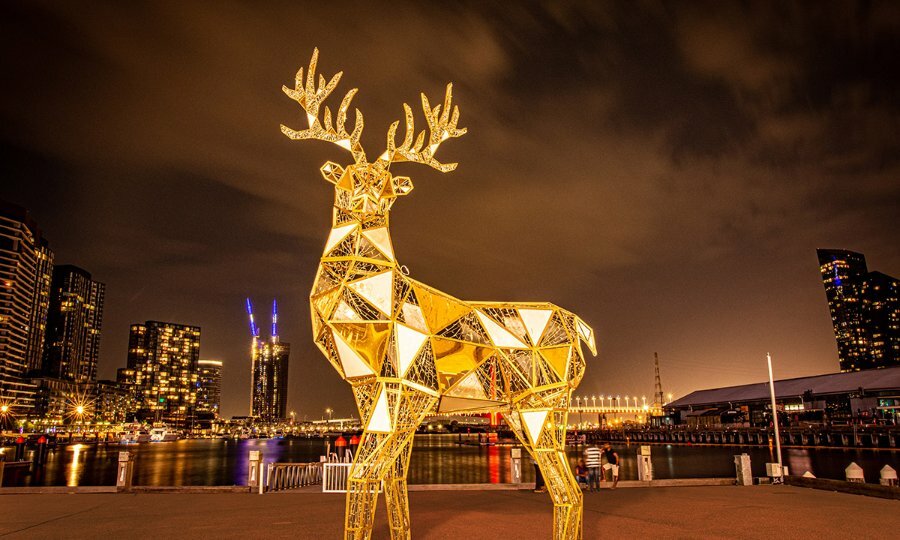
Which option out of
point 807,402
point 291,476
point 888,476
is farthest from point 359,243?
point 807,402

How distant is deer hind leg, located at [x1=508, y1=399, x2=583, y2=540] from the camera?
8164 millimetres

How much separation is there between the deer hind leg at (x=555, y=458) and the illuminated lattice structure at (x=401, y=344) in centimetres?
2

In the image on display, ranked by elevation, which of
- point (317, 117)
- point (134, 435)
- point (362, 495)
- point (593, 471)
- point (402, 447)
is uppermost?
point (317, 117)

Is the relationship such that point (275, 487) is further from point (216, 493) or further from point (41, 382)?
point (41, 382)

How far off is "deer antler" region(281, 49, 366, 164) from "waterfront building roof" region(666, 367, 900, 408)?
275 ft

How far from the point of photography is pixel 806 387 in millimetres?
86688

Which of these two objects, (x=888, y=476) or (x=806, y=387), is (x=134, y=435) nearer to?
(x=806, y=387)

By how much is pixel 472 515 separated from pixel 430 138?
860 cm

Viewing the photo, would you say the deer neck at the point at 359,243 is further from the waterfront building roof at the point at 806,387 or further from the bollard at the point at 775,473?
the waterfront building roof at the point at 806,387

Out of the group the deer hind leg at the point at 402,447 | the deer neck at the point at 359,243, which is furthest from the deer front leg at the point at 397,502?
the deer neck at the point at 359,243

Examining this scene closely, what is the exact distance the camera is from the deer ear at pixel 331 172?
26.9 feet

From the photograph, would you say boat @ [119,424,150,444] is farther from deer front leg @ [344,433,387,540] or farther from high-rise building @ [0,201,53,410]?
deer front leg @ [344,433,387,540]

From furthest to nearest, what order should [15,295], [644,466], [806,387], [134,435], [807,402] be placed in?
[134,435], [15,295], [806,387], [807,402], [644,466]

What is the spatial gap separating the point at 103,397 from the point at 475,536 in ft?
743
